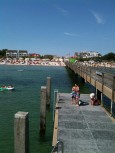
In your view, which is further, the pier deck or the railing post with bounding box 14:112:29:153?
the pier deck

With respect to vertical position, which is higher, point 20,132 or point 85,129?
point 20,132

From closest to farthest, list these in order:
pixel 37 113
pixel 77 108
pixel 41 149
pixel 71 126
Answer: pixel 71 126 < pixel 41 149 < pixel 77 108 < pixel 37 113

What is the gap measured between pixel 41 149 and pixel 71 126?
2.73 meters

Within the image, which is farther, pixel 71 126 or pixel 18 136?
pixel 71 126

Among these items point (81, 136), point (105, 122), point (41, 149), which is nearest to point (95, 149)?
point (81, 136)

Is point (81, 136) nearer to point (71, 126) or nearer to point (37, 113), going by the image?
point (71, 126)

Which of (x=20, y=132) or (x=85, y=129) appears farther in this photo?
(x=85, y=129)

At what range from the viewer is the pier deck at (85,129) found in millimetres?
11539

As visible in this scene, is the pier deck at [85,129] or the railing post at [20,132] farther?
the pier deck at [85,129]

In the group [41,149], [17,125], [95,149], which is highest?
[17,125]

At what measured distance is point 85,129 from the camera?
1409 centimetres

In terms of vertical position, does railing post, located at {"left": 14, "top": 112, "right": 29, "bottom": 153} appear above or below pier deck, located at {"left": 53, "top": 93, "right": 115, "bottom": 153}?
above

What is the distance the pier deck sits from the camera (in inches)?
454

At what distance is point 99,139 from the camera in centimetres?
1257
